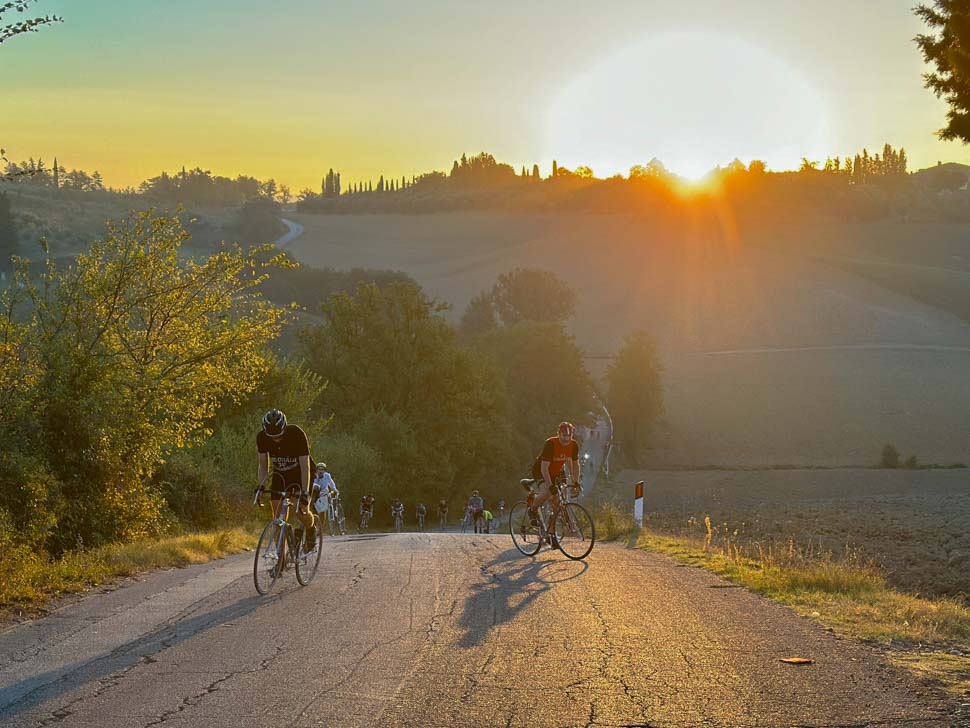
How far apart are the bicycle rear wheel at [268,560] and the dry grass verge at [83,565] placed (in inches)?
83.2

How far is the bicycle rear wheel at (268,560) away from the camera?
10.8 meters

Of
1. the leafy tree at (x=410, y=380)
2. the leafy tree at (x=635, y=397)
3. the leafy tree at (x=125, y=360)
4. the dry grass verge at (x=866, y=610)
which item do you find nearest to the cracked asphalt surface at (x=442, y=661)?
the dry grass verge at (x=866, y=610)

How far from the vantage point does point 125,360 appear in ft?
62.5

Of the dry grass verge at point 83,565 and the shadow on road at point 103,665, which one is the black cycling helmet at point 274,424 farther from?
the dry grass verge at point 83,565

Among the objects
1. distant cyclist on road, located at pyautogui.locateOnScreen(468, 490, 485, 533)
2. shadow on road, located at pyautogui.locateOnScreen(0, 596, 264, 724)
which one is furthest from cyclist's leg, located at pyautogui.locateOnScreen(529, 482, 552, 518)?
distant cyclist on road, located at pyautogui.locateOnScreen(468, 490, 485, 533)

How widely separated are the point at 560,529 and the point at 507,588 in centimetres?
370

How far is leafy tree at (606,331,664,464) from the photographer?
85.6 metres

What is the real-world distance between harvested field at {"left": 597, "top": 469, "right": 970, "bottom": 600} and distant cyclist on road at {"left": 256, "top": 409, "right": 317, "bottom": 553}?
8726mm

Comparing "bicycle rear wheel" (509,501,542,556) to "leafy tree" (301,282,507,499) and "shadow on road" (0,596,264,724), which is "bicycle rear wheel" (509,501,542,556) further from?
"leafy tree" (301,282,507,499)

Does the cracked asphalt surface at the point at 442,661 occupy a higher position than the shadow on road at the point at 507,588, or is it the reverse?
the cracked asphalt surface at the point at 442,661

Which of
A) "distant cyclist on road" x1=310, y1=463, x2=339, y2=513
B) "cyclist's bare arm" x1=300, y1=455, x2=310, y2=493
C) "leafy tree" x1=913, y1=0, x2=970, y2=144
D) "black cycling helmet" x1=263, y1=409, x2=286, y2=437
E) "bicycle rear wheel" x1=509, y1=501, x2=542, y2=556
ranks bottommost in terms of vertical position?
"distant cyclist on road" x1=310, y1=463, x2=339, y2=513

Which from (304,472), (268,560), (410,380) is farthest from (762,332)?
(268,560)

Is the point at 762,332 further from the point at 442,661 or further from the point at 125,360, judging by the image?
the point at 442,661

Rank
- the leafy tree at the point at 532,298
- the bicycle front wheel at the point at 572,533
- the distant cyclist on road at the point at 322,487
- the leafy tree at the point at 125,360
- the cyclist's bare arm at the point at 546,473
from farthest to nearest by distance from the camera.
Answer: the leafy tree at the point at 532,298 → the distant cyclist on road at the point at 322,487 → the leafy tree at the point at 125,360 → the cyclist's bare arm at the point at 546,473 → the bicycle front wheel at the point at 572,533
